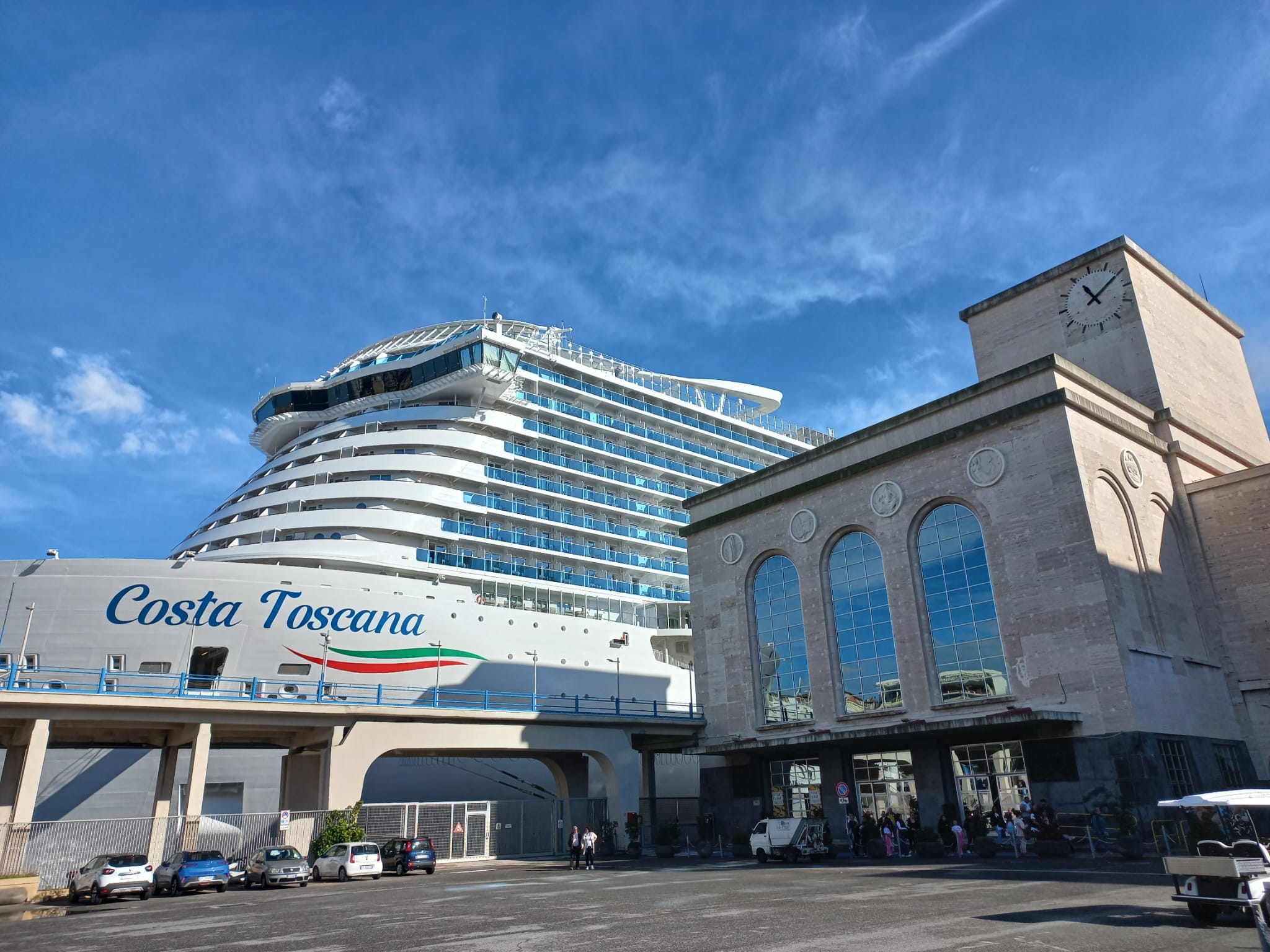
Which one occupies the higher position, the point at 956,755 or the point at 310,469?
the point at 310,469

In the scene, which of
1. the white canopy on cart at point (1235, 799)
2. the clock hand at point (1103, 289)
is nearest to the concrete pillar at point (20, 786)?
the white canopy on cart at point (1235, 799)

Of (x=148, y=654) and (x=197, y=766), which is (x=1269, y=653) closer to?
(x=197, y=766)

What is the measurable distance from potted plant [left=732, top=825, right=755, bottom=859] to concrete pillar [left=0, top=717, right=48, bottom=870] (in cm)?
2167

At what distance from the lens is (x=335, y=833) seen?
87.0ft

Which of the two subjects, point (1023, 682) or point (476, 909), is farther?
point (1023, 682)

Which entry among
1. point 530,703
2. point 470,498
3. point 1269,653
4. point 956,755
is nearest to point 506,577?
point 470,498

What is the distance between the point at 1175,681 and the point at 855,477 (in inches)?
481

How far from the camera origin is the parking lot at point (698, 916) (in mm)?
11059

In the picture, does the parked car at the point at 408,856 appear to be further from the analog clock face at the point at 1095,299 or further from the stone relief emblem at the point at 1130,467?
the analog clock face at the point at 1095,299

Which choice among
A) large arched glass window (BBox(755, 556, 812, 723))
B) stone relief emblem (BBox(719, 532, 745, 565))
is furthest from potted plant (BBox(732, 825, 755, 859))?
stone relief emblem (BBox(719, 532, 745, 565))

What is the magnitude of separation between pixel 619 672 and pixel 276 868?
1859 centimetres

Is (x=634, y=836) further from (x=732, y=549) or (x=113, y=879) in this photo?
(x=113, y=879)

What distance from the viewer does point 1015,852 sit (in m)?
24.2

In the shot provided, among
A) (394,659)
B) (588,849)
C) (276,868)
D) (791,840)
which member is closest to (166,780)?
(276,868)
